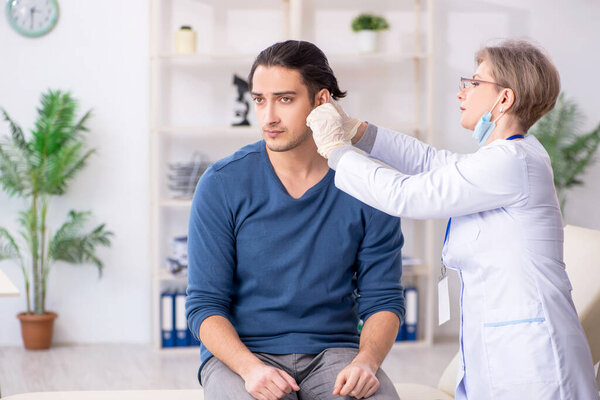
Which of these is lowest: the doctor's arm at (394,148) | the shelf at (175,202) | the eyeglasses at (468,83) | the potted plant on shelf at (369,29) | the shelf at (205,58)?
the shelf at (175,202)

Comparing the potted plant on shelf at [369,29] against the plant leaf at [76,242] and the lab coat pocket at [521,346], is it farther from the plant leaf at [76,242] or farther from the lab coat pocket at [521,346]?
the lab coat pocket at [521,346]

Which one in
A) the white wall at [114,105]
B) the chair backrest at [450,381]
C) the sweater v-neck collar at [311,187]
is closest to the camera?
the sweater v-neck collar at [311,187]

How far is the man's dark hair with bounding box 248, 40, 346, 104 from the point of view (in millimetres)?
1782

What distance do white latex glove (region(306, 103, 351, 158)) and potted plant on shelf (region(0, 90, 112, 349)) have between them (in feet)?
7.76

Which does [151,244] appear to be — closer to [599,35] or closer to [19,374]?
[19,374]

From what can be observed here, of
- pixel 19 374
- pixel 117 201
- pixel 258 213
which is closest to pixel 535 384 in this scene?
pixel 258 213

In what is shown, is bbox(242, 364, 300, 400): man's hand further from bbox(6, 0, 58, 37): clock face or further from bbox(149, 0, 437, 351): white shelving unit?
bbox(6, 0, 58, 37): clock face

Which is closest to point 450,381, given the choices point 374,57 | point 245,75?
point 374,57

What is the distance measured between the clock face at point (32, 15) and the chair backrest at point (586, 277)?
2.99 metres

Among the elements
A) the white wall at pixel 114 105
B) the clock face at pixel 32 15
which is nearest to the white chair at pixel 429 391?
the white wall at pixel 114 105

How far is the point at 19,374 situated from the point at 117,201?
1.06 m

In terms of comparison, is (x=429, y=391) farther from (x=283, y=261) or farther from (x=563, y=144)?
(x=563, y=144)

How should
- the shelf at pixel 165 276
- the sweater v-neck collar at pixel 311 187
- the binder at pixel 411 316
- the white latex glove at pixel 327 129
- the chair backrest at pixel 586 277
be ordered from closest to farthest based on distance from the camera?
1. the white latex glove at pixel 327 129
2. the sweater v-neck collar at pixel 311 187
3. the chair backrest at pixel 586 277
4. the shelf at pixel 165 276
5. the binder at pixel 411 316

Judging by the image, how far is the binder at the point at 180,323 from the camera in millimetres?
3838
